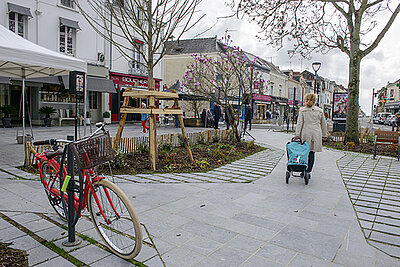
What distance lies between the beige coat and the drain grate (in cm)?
102

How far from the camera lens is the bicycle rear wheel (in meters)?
3.36

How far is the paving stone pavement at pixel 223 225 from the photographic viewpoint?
2.83 metres

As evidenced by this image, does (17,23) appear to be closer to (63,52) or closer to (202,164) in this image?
(63,52)

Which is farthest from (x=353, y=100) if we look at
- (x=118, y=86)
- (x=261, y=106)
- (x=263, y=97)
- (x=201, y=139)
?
(x=261, y=106)

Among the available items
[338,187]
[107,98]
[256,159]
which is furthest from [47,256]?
[107,98]

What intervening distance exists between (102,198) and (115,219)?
0.77 ft

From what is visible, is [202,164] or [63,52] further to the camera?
[63,52]

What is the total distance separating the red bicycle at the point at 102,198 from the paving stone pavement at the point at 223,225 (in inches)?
6.8

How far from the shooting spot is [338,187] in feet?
18.6

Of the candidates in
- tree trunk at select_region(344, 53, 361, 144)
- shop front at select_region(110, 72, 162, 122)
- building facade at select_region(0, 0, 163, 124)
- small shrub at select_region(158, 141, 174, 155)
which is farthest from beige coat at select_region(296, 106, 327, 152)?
shop front at select_region(110, 72, 162, 122)

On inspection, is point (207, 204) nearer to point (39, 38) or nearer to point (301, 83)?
point (39, 38)

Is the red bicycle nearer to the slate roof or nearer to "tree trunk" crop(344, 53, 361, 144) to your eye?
"tree trunk" crop(344, 53, 361, 144)

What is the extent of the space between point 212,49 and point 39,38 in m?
18.4

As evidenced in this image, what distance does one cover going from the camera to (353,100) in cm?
1253
